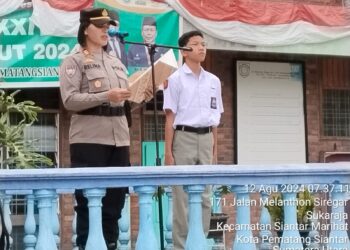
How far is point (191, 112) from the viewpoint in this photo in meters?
4.83

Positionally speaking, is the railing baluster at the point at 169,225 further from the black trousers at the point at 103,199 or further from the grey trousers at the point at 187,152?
the black trousers at the point at 103,199

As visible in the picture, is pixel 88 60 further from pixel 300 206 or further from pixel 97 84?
pixel 300 206

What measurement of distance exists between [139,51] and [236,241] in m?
4.44

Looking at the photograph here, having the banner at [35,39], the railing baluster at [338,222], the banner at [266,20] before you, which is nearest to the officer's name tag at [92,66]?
the railing baluster at [338,222]

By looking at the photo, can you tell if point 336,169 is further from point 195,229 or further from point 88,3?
point 88,3

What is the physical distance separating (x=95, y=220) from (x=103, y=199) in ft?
1.25

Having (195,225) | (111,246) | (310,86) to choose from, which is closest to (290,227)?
(195,225)

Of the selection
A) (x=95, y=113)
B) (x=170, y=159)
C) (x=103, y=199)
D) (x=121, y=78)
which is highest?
(x=121, y=78)

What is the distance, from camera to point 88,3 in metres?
7.88

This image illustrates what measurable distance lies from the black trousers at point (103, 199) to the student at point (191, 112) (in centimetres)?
59

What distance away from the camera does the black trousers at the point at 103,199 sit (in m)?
4.18

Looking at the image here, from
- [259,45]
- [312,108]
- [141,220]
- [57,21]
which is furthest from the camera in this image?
[312,108]

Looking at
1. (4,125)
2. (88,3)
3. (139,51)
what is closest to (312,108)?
(139,51)

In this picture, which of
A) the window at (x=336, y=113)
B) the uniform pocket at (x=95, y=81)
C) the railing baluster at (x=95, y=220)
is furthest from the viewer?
the window at (x=336, y=113)
